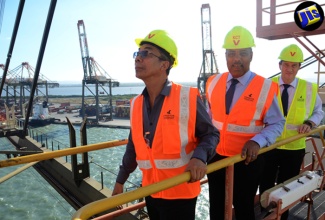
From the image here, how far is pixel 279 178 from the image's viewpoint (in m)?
3.37

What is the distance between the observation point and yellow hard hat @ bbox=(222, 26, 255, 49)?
239 cm

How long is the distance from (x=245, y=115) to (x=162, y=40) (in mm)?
1015

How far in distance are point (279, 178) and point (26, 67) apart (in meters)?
72.8

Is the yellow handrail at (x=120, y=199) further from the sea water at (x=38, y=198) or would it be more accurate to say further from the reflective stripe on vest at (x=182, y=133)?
the sea water at (x=38, y=198)

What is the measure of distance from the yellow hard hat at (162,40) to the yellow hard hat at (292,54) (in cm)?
192

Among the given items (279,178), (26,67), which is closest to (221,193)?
(279,178)

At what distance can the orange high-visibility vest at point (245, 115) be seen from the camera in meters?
2.36

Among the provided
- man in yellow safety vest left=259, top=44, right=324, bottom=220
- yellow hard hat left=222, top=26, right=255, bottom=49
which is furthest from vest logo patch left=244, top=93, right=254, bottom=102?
man in yellow safety vest left=259, top=44, right=324, bottom=220

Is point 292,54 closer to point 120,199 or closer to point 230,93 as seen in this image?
point 230,93

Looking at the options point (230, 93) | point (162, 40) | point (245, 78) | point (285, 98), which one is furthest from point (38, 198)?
point (162, 40)

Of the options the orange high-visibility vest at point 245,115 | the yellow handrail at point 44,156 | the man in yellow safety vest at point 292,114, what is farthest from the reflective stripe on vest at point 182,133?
the man in yellow safety vest at point 292,114

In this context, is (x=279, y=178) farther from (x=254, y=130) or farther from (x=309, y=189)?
(x=254, y=130)

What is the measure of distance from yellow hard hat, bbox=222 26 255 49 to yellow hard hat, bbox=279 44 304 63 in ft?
3.69

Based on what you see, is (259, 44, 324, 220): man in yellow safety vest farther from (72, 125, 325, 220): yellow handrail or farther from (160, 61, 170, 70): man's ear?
(72, 125, 325, 220): yellow handrail
